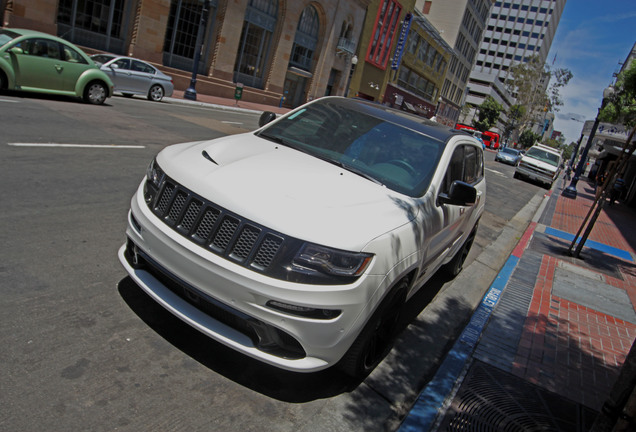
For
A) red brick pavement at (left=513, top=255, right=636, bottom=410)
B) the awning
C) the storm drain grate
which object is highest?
the awning

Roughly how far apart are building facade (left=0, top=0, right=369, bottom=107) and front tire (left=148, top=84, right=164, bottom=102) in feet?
11.9

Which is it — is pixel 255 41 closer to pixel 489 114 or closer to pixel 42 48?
pixel 42 48

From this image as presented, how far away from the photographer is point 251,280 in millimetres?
2773

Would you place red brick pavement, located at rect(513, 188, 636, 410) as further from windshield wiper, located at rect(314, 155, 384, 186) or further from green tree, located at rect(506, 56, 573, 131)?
green tree, located at rect(506, 56, 573, 131)

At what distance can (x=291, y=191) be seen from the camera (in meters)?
3.19

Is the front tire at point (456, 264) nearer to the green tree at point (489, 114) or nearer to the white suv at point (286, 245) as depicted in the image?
the white suv at point (286, 245)

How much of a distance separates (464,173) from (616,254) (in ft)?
26.0

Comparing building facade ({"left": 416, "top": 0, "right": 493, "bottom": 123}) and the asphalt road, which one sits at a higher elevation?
building facade ({"left": 416, "top": 0, "right": 493, "bottom": 123})

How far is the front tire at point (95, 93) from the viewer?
1346 centimetres

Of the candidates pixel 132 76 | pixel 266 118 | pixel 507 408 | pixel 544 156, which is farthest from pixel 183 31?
pixel 507 408

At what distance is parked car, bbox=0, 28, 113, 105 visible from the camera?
11.8 metres

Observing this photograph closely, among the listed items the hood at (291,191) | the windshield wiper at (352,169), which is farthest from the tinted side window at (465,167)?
the hood at (291,191)

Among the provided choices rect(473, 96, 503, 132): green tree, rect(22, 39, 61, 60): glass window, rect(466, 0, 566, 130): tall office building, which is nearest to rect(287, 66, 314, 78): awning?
rect(22, 39, 61, 60): glass window

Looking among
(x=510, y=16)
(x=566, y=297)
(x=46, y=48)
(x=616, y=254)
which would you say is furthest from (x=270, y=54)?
(x=510, y=16)
